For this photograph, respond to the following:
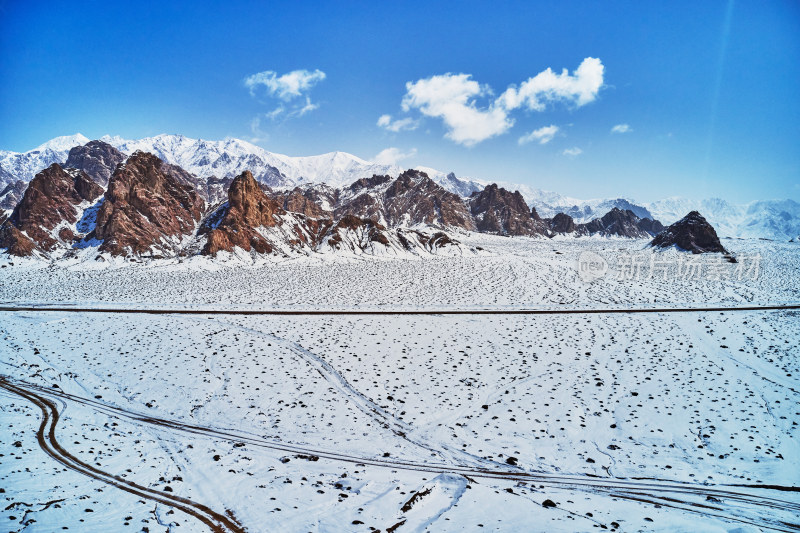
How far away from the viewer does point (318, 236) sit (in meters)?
94.0

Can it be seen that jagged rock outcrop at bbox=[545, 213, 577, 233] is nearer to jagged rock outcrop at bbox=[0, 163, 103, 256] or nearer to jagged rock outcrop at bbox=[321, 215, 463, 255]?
jagged rock outcrop at bbox=[321, 215, 463, 255]

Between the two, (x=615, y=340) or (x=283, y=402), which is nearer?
(x=283, y=402)

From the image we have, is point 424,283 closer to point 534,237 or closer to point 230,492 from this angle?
point 230,492

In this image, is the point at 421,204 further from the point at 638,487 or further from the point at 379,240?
the point at 638,487

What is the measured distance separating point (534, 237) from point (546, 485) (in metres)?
168

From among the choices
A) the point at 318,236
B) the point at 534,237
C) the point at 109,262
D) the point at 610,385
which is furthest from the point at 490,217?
the point at 610,385

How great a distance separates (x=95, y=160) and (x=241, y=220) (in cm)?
15508

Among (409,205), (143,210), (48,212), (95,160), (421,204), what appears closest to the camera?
(48,212)

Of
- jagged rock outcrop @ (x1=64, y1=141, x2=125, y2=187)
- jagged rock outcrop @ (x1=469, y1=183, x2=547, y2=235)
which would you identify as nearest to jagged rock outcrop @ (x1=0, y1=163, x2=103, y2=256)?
jagged rock outcrop @ (x1=64, y1=141, x2=125, y2=187)

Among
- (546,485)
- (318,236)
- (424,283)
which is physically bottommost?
(546,485)

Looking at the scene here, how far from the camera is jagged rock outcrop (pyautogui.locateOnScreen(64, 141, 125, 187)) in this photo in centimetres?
17050

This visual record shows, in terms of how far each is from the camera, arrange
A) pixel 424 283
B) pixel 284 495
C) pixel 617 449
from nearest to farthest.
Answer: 1. pixel 284 495
2. pixel 617 449
3. pixel 424 283

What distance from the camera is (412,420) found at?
14.9 m

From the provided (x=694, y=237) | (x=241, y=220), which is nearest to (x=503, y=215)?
(x=694, y=237)
